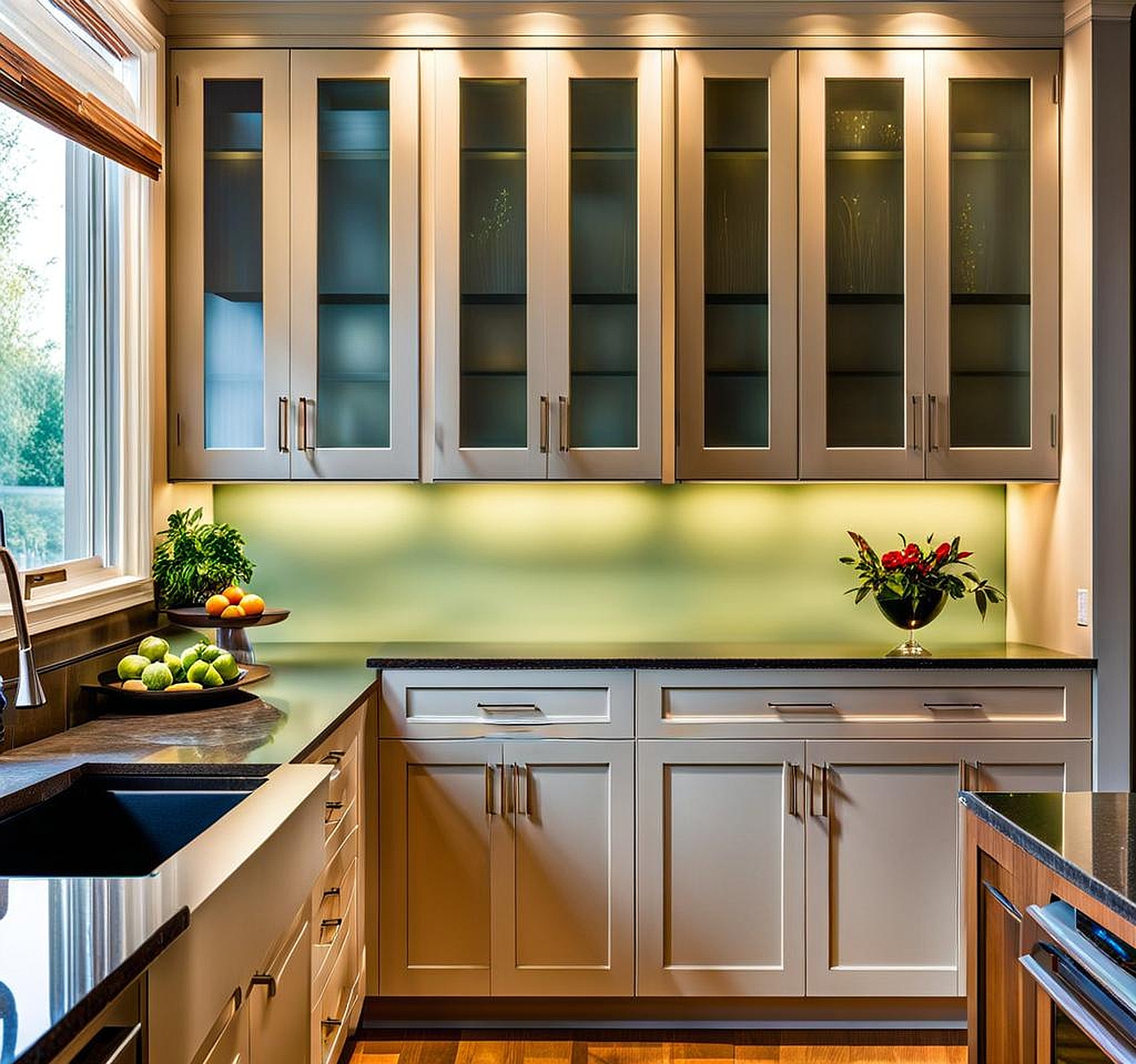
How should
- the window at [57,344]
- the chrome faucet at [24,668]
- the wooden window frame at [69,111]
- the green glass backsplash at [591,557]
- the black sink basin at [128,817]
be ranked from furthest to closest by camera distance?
the green glass backsplash at [591,557], the window at [57,344], the wooden window frame at [69,111], the black sink basin at [128,817], the chrome faucet at [24,668]

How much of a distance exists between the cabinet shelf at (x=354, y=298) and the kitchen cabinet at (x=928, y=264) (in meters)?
1.15

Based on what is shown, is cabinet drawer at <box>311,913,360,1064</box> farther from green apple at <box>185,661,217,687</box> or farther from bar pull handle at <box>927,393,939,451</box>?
bar pull handle at <box>927,393,939,451</box>

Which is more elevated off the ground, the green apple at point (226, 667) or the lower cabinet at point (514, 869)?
the green apple at point (226, 667)

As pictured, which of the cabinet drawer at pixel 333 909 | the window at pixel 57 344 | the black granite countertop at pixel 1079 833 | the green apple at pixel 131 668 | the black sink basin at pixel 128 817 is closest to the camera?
the black granite countertop at pixel 1079 833

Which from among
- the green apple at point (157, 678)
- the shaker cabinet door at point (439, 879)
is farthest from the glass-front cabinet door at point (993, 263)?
the green apple at point (157, 678)

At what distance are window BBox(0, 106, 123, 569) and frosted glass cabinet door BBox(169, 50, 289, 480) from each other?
0.26 meters

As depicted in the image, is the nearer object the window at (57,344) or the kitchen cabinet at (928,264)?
the window at (57,344)

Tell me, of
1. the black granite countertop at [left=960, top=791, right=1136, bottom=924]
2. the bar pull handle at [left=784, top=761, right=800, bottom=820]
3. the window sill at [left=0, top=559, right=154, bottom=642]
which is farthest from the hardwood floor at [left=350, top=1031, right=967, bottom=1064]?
the black granite countertop at [left=960, top=791, right=1136, bottom=924]

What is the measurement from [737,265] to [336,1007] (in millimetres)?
Result: 2093

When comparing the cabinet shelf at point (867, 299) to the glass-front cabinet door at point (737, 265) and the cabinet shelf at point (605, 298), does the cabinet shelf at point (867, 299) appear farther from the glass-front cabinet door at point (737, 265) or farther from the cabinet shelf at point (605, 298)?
the cabinet shelf at point (605, 298)

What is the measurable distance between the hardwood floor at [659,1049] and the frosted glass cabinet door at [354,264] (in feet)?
4.83

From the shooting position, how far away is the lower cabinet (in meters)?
2.66

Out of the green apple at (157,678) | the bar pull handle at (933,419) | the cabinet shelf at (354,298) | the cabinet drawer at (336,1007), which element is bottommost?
the cabinet drawer at (336,1007)

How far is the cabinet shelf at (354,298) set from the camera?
2834mm
